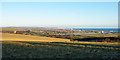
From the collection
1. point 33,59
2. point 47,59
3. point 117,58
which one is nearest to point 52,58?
point 47,59

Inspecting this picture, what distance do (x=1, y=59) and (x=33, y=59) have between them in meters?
2.06

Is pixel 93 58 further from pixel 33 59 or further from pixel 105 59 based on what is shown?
pixel 33 59

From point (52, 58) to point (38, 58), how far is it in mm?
879

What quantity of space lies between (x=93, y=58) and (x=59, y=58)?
2.17 m

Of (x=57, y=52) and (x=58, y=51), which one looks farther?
(x=58, y=51)

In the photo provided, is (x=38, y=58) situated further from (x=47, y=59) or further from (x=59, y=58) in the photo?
(x=59, y=58)

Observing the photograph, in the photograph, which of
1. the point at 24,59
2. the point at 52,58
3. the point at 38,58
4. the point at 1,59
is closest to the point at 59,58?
the point at 52,58

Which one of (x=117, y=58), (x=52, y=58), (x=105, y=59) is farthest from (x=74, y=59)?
(x=117, y=58)

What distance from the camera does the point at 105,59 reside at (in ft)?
31.8

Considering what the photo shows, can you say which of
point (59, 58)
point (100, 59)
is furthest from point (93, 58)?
point (59, 58)

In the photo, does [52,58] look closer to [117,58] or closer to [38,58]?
[38,58]

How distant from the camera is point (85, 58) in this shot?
386 inches

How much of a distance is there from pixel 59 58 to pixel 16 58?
8.91ft

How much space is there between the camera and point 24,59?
9438mm
